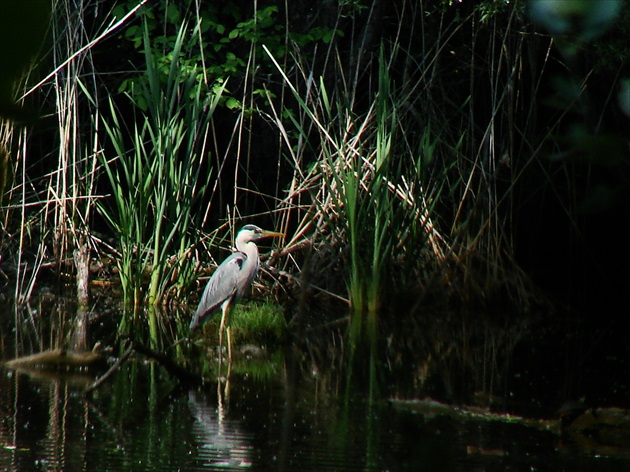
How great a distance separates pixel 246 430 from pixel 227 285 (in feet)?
8.85

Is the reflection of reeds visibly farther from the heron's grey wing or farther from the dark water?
the dark water

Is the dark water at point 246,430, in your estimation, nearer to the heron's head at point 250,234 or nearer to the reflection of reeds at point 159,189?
the reflection of reeds at point 159,189

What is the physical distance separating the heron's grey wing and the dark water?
1418 millimetres

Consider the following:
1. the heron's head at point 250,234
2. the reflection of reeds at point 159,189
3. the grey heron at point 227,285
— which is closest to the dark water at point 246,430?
the grey heron at point 227,285

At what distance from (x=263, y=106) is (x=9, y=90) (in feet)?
28.8

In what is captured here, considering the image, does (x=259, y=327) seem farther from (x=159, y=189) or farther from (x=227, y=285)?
(x=159, y=189)

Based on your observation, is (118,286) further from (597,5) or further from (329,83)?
(597,5)

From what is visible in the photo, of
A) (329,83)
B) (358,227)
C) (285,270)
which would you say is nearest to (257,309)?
(358,227)

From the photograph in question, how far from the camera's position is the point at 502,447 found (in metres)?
3.48

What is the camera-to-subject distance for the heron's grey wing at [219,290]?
6.14m

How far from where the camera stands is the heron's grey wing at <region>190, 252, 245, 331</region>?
242 inches

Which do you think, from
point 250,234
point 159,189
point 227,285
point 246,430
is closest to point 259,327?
point 227,285

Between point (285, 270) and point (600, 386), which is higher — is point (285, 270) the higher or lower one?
the higher one

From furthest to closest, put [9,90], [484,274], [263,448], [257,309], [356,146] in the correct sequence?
[356,146] < [484,274] < [257,309] < [263,448] < [9,90]
